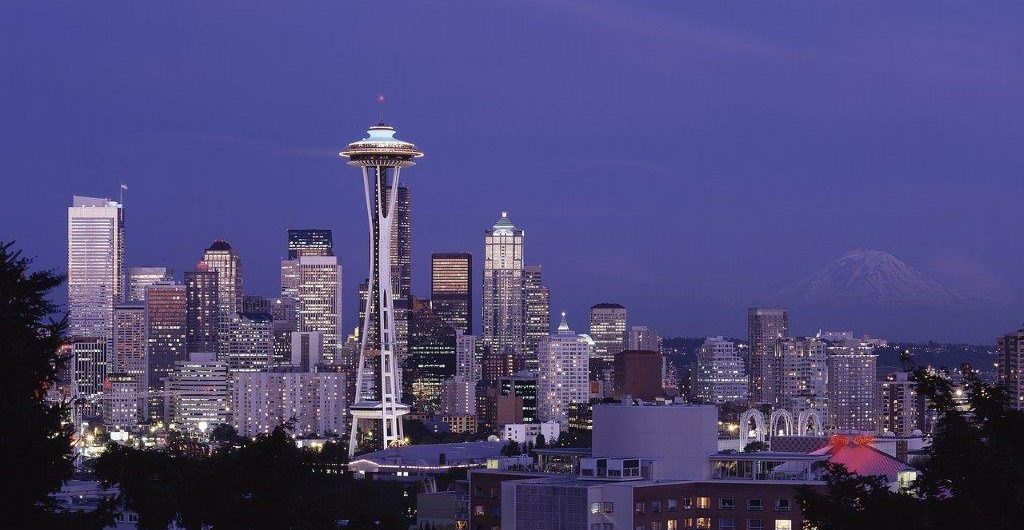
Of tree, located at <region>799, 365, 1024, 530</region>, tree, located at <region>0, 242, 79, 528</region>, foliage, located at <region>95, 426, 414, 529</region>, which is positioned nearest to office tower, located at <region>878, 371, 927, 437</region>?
foliage, located at <region>95, 426, 414, 529</region>

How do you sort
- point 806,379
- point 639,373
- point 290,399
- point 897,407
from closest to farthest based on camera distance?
point 897,407
point 639,373
point 290,399
point 806,379

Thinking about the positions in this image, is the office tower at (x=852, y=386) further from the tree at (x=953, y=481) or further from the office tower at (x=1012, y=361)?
the tree at (x=953, y=481)

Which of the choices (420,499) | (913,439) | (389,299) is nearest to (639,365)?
(389,299)

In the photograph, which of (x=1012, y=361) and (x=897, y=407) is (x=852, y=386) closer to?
(x=897, y=407)

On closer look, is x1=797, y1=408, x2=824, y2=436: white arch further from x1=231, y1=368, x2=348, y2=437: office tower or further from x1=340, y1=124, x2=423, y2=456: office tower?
x1=231, y1=368, x2=348, y2=437: office tower

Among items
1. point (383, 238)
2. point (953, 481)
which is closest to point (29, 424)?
point (953, 481)

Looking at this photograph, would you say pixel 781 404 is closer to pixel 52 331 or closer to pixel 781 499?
pixel 781 499
